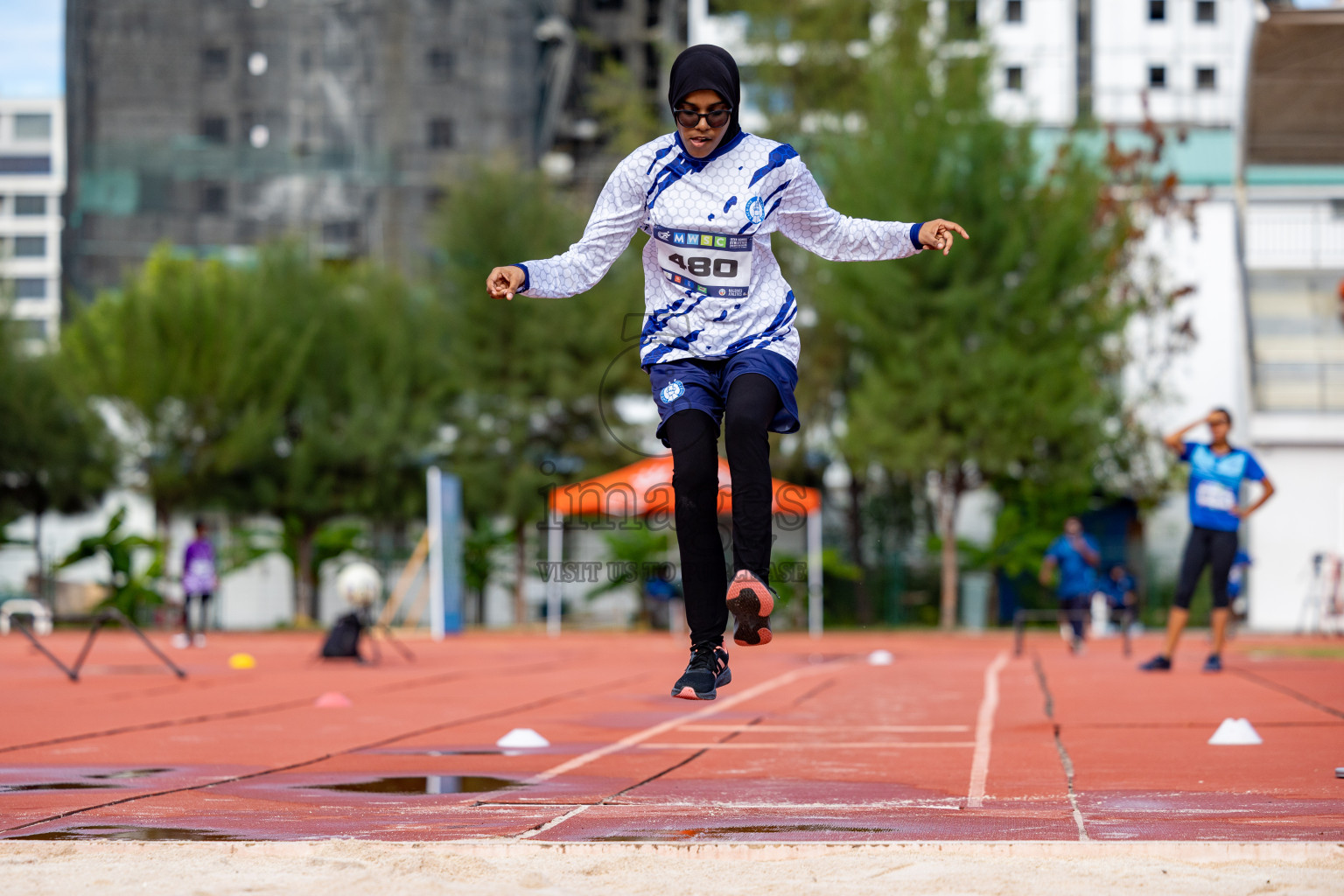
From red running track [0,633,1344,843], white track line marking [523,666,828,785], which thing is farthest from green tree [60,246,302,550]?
white track line marking [523,666,828,785]

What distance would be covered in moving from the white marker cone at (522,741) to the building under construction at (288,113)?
51.1 metres

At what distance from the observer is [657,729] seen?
8.21 meters

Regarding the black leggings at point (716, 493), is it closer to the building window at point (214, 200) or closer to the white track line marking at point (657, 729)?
the white track line marking at point (657, 729)

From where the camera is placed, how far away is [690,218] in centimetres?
540

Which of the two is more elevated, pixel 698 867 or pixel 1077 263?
pixel 1077 263

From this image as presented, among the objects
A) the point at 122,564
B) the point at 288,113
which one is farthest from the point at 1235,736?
the point at 288,113

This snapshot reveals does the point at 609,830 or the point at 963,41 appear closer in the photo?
the point at 609,830

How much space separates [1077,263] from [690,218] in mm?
22931

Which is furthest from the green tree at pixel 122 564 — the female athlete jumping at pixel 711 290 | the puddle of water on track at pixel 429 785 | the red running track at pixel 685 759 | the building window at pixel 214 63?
the building window at pixel 214 63

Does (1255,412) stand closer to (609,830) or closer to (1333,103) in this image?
(1333,103)

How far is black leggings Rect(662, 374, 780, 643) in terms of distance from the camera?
206 inches

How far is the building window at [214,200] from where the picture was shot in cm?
5928

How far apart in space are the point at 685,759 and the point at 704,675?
1.46m

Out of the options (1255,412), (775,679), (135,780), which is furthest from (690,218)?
(1255,412)
